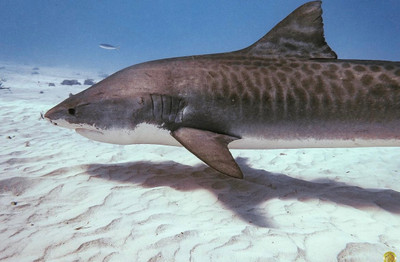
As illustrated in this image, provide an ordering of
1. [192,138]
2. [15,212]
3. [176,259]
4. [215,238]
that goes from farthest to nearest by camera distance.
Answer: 1. [192,138]
2. [15,212]
3. [215,238]
4. [176,259]

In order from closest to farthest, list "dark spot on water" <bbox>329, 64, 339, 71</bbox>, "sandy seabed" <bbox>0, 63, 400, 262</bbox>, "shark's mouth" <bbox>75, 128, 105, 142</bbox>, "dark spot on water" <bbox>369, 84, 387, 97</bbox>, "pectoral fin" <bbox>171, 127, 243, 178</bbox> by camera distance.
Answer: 1. "sandy seabed" <bbox>0, 63, 400, 262</bbox>
2. "pectoral fin" <bbox>171, 127, 243, 178</bbox>
3. "dark spot on water" <bbox>369, 84, 387, 97</bbox>
4. "dark spot on water" <bbox>329, 64, 339, 71</bbox>
5. "shark's mouth" <bbox>75, 128, 105, 142</bbox>

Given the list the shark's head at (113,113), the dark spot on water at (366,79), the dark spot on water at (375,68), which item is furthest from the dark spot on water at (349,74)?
the shark's head at (113,113)

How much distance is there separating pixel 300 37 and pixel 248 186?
2.29 m

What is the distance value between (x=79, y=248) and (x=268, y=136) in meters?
2.52

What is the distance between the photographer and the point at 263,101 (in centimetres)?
347

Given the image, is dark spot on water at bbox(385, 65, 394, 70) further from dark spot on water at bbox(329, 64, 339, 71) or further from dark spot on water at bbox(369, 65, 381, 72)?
dark spot on water at bbox(329, 64, 339, 71)

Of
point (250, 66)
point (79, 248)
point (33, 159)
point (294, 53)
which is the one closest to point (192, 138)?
point (250, 66)

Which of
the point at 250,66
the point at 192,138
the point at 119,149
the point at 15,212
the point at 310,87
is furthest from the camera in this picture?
the point at 119,149

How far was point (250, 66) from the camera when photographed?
12.1 ft

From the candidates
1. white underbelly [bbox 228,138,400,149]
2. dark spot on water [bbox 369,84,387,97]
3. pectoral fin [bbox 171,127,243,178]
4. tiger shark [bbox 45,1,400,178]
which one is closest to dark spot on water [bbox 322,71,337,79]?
tiger shark [bbox 45,1,400,178]

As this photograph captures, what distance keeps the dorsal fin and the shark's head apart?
1784mm

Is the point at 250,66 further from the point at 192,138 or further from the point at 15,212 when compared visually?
the point at 15,212

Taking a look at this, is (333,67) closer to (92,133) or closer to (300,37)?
(300,37)

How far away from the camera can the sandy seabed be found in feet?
7.43
